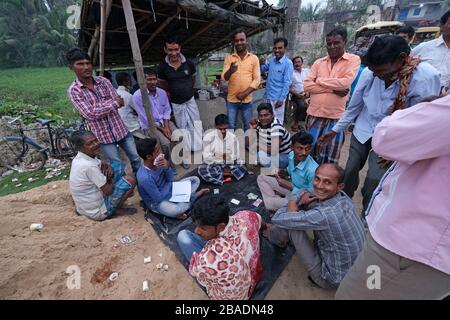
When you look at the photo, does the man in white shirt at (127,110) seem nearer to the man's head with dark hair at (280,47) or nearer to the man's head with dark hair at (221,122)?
the man's head with dark hair at (221,122)

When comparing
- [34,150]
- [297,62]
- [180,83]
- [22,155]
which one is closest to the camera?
[180,83]

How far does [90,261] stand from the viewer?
2484 mm

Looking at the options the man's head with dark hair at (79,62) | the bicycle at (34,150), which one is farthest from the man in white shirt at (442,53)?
the bicycle at (34,150)

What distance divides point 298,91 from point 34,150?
672 centimetres

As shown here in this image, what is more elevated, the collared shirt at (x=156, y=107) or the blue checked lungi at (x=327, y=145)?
the collared shirt at (x=156, y=107)

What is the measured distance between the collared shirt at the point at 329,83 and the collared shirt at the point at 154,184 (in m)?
2.32

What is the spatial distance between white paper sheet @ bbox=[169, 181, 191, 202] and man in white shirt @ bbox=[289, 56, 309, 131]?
423 centimetres

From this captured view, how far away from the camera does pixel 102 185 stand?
2.75m

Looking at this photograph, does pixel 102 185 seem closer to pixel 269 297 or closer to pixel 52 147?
pixel 269 297

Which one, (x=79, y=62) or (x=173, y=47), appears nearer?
(x=79, y=62)

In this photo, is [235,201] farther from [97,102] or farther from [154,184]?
[97,102]

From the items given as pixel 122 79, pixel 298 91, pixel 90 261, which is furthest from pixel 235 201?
pixel 298 91

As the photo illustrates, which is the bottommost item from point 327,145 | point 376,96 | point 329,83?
point 327,145

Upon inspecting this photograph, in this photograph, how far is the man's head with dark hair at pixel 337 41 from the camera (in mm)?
2914
